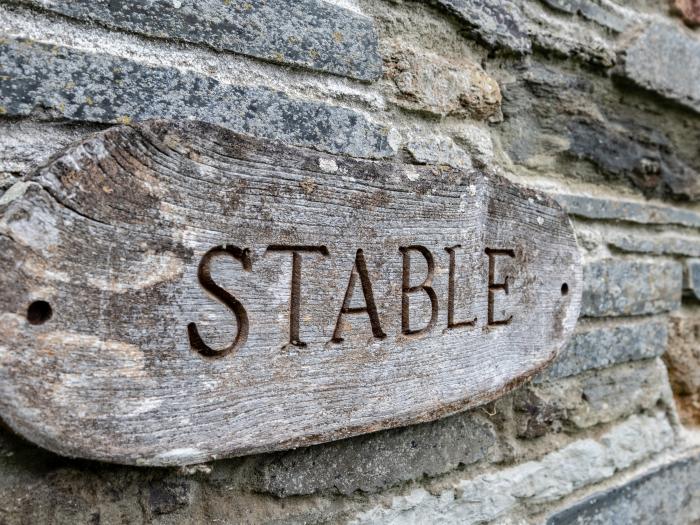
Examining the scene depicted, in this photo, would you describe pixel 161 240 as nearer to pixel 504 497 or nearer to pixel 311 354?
pixel 311 354

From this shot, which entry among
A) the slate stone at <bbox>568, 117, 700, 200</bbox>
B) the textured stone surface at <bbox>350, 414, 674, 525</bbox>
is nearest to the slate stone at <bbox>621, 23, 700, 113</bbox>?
the slate stone at <bbox>568, 117, 700, 200</bbox>

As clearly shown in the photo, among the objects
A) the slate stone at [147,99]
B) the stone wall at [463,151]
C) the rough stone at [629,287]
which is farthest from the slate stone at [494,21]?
the rough stone at [629,287]

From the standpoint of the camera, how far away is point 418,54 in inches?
38.6

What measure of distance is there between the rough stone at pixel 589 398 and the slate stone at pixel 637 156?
44cm

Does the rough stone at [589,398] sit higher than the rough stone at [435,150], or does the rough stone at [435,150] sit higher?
the rough stone at [435,150]

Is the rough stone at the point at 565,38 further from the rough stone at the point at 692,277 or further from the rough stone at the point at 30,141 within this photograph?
the rough stone at the point at 30,141

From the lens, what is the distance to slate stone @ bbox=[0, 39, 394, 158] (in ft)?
2.03

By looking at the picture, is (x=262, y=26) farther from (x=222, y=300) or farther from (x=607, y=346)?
(x=607, y=346)

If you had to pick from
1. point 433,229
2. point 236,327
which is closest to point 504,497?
point 433,229

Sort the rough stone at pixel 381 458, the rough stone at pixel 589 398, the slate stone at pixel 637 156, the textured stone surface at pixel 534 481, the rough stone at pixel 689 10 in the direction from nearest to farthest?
the rough stone at pixel 381 458, the textured stone surface at pixel 534 481, the rough stone at pixel 589 398, the slate stone at pixel 637 156, the rough stone at pixel 689 10

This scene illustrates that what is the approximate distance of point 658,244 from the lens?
140 centimetres

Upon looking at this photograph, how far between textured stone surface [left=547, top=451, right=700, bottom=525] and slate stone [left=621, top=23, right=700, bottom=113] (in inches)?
35.4

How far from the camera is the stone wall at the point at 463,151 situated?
0.66 metres

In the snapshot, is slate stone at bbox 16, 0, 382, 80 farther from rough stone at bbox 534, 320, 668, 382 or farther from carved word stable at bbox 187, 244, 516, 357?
rough stone at bbox 534, 320, 668, 382
